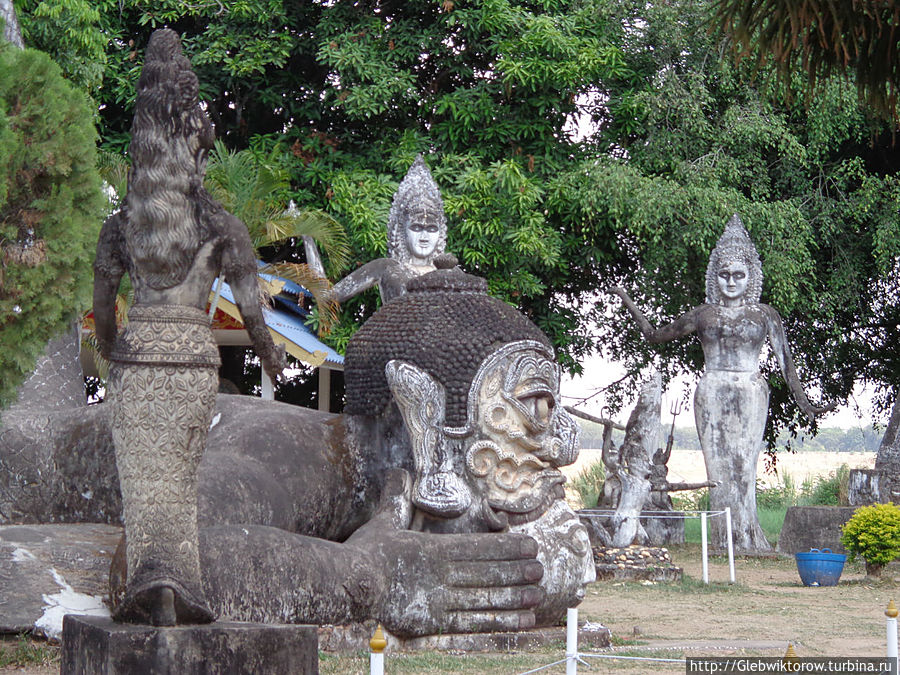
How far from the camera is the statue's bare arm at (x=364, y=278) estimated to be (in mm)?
11609

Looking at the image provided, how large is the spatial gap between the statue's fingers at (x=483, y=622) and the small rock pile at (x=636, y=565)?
5197mm

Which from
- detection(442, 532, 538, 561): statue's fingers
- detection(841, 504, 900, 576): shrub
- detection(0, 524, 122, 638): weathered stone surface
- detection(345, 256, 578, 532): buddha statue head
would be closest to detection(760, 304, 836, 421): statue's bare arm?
detection(841, 504, 900, 576): shrub

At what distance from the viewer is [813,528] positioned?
1589cm

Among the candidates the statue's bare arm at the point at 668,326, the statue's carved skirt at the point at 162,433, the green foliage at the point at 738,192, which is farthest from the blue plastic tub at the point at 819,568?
the statue's carved skirt at the point at 162,433

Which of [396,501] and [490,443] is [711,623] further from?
[396,501]

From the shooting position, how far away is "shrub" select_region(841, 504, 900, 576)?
13234 mm

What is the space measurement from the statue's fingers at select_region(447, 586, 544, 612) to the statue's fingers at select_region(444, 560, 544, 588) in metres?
0.04

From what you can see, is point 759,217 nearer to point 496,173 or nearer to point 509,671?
point 496,173

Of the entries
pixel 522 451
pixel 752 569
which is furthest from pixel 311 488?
pixel 752 569

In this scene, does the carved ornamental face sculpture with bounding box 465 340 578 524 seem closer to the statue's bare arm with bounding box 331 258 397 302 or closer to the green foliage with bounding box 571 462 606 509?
the statue's bare arm with bounding box 331 258 397 302

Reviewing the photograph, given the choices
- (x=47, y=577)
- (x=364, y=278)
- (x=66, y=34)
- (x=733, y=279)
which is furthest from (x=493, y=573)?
(x=66, y=34)

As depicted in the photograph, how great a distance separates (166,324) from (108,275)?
1.93ft

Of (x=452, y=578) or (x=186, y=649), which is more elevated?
(x=452, y=578)

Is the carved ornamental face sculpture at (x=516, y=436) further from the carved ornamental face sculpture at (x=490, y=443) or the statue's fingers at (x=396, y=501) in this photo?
the statue's fingers at (x=396, y=501)
